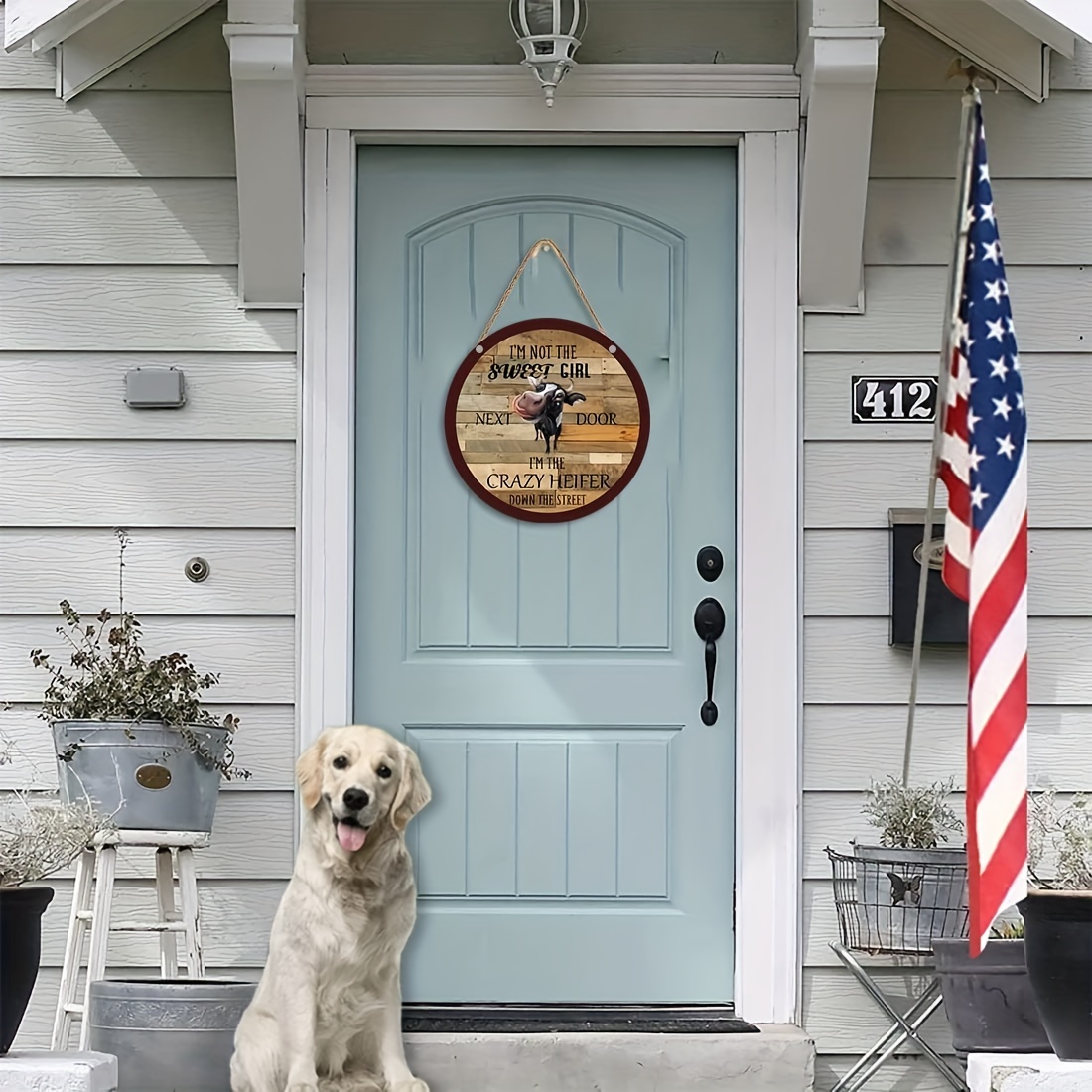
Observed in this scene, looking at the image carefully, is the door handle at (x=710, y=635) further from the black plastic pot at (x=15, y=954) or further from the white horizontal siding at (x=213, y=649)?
the black plastic pot at (x=15, y=954)

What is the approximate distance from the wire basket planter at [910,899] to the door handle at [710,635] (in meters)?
0.53

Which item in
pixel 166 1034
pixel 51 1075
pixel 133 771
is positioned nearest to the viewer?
pixel 51 1075

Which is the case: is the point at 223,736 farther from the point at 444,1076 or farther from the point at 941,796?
the point at 941,796

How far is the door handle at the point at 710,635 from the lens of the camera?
4.12 metres

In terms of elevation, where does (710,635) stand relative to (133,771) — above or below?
above

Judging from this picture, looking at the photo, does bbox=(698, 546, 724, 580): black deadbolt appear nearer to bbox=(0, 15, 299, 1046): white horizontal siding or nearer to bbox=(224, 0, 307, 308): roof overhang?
bbox=(0, 15, 299, 1046): white horizontal siding

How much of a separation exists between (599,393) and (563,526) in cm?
35

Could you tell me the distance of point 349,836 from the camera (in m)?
3.25

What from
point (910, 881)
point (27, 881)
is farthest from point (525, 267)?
point (27, 881)

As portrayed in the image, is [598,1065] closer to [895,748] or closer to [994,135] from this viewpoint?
[895,748]

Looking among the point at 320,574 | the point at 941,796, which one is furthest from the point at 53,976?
the point at 941,796

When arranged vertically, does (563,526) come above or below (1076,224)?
below

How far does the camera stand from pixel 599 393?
13.7ft

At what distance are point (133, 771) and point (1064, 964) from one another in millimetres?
1972
